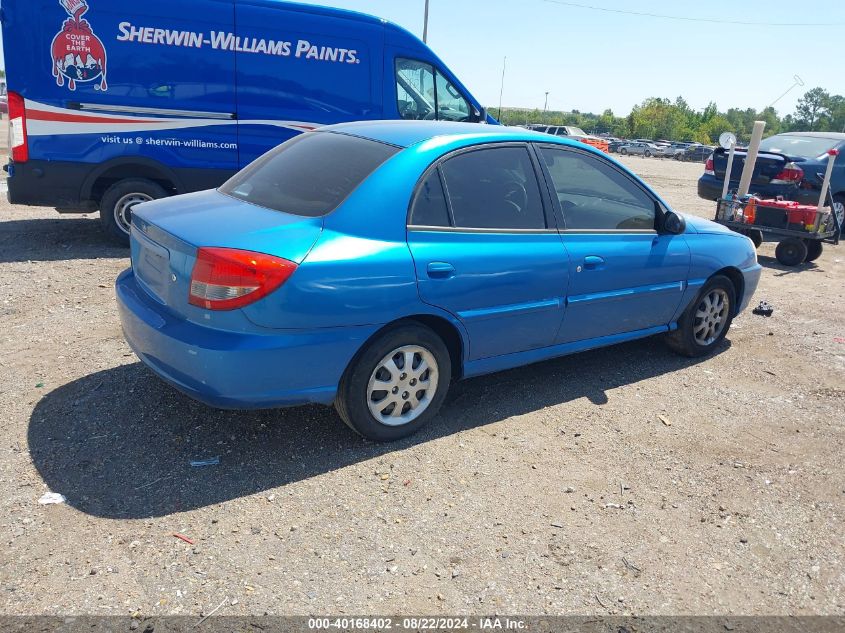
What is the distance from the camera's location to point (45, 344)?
15.8 ft

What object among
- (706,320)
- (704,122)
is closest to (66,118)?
(706,320)

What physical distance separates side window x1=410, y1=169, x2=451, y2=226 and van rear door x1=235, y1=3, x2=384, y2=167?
4687mm

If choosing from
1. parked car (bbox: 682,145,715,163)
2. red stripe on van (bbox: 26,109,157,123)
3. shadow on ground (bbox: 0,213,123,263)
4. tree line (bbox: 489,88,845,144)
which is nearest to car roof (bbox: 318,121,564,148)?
red stripe on van (bbox: 26,109,157,123)

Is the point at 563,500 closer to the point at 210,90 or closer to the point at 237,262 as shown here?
the point at 237,262

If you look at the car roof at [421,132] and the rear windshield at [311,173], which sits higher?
the car roof at [421,132]

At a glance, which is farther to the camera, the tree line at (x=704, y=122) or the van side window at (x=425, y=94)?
the tree line at (x=704, y=122)

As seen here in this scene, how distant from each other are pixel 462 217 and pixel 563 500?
1.61m

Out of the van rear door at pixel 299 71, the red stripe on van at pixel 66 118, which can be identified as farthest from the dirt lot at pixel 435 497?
the van rear door at pixel 299 71

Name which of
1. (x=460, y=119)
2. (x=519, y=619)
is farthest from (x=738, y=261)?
(x=460, y=119)

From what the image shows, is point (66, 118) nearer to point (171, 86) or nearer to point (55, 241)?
point (171, 86)

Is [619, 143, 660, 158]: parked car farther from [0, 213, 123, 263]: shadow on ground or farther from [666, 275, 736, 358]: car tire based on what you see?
[666, 275, 736, 358]: car tire

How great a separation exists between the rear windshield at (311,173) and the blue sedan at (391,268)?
0.04ft

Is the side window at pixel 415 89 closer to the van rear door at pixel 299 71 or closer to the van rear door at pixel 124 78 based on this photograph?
the van rear door at pixel 299 71

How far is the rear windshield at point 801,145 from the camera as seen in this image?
38.1 feet
